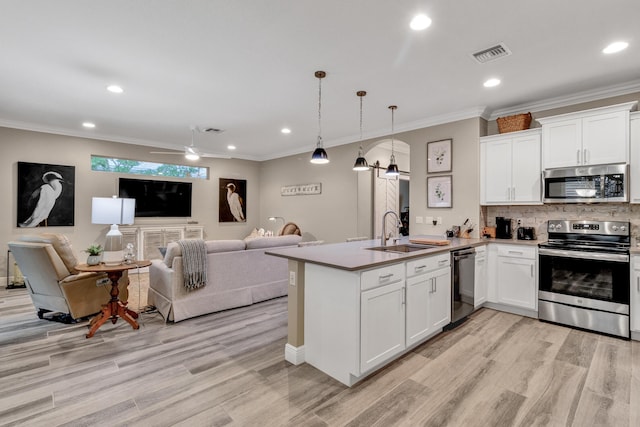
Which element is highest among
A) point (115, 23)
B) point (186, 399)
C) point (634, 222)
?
point (115, 23)

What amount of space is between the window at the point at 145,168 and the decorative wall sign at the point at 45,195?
1.53 feet

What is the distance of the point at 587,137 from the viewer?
11.3 feet

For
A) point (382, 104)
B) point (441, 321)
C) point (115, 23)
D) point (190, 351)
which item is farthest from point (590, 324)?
point (115, 23)

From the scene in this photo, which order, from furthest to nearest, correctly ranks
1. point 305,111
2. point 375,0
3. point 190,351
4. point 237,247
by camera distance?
1. point 305,111
2. point 237,247
3. point 190,351
4. point 375,0

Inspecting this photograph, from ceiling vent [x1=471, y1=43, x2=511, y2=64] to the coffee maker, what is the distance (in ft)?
7.35

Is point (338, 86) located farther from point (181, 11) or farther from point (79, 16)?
point (79, 16)

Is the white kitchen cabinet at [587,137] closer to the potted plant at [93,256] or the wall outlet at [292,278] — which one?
the wall outlet at [292,278]

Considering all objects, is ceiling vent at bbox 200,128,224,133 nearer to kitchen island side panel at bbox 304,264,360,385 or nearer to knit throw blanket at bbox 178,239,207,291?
knit throw blanket at bbox 178,239,207,291

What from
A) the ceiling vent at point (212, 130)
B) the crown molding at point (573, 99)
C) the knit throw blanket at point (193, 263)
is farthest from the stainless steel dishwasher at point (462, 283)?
the ceiling vent at point (212, 130)

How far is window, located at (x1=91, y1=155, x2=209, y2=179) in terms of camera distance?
5992 mm

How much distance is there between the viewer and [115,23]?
2361 millimetres

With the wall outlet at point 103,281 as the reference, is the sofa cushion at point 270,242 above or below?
above

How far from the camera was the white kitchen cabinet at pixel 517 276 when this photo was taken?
3.65 meters

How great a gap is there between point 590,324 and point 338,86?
12.4 ft
